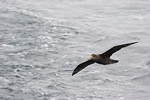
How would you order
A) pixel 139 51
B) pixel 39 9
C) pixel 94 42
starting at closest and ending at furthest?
pixel 139 51 < pixel 94 42 < pixel 39 9

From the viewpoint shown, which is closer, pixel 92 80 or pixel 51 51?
pixel 92 80

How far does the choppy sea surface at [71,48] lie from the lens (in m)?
49.8

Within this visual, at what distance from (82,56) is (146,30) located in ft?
43.4

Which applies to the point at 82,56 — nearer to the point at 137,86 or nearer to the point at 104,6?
the point at 137,86

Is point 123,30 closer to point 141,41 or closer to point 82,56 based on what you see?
point 141,41

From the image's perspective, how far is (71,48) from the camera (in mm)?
61562

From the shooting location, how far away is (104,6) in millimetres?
81438

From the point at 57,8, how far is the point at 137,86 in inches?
1285

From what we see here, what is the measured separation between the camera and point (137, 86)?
50.7 metres

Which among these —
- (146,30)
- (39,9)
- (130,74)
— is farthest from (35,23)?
(130,74)

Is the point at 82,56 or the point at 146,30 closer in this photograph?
the point at 82,56

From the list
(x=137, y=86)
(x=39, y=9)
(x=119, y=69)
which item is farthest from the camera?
(x=39, y=9)

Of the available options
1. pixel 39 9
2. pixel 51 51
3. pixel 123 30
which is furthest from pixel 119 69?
pixel 39 9

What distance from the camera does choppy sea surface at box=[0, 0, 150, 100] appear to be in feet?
163
